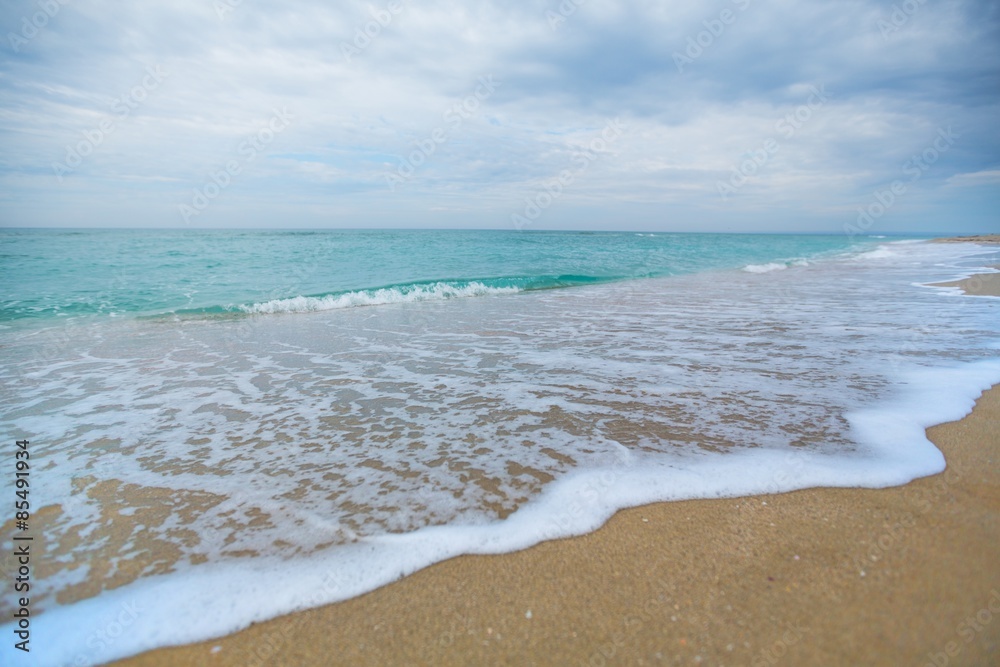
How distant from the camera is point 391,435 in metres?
4.38

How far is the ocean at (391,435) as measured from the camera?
8.68ft

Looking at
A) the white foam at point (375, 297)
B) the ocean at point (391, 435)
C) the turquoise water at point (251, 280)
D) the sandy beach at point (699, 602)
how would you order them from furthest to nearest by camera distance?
Result: the white foam at point (375, 297) → the turquoise water at point (251, 280) → the ocean at point (391, 435) → the sandy beach at point (699, 602)

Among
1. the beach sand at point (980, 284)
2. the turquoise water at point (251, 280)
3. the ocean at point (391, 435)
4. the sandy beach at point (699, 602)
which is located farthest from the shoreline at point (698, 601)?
the beach sand at point (980, 284)

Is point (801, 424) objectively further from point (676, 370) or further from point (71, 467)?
point (71, 467)

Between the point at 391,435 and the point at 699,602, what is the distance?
114 inches

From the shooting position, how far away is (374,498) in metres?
3.30

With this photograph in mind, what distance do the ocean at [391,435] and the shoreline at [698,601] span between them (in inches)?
7.4

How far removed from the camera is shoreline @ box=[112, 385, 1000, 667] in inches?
79.5

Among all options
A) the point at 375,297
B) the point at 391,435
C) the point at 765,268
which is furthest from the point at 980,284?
the point at 391,435

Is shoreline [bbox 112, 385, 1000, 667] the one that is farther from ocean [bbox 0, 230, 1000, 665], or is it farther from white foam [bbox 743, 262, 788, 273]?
white foam [bbox 743, 262, 788, 273]

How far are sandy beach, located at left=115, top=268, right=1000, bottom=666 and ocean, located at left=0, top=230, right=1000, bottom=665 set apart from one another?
0.65 ft

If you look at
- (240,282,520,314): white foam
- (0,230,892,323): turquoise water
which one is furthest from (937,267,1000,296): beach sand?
(240,282,520,314): white foam

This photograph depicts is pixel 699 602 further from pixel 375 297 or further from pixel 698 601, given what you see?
pixel 375 297

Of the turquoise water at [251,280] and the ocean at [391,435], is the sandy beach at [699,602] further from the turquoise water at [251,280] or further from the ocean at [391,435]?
the turquoise water at [251,280]
